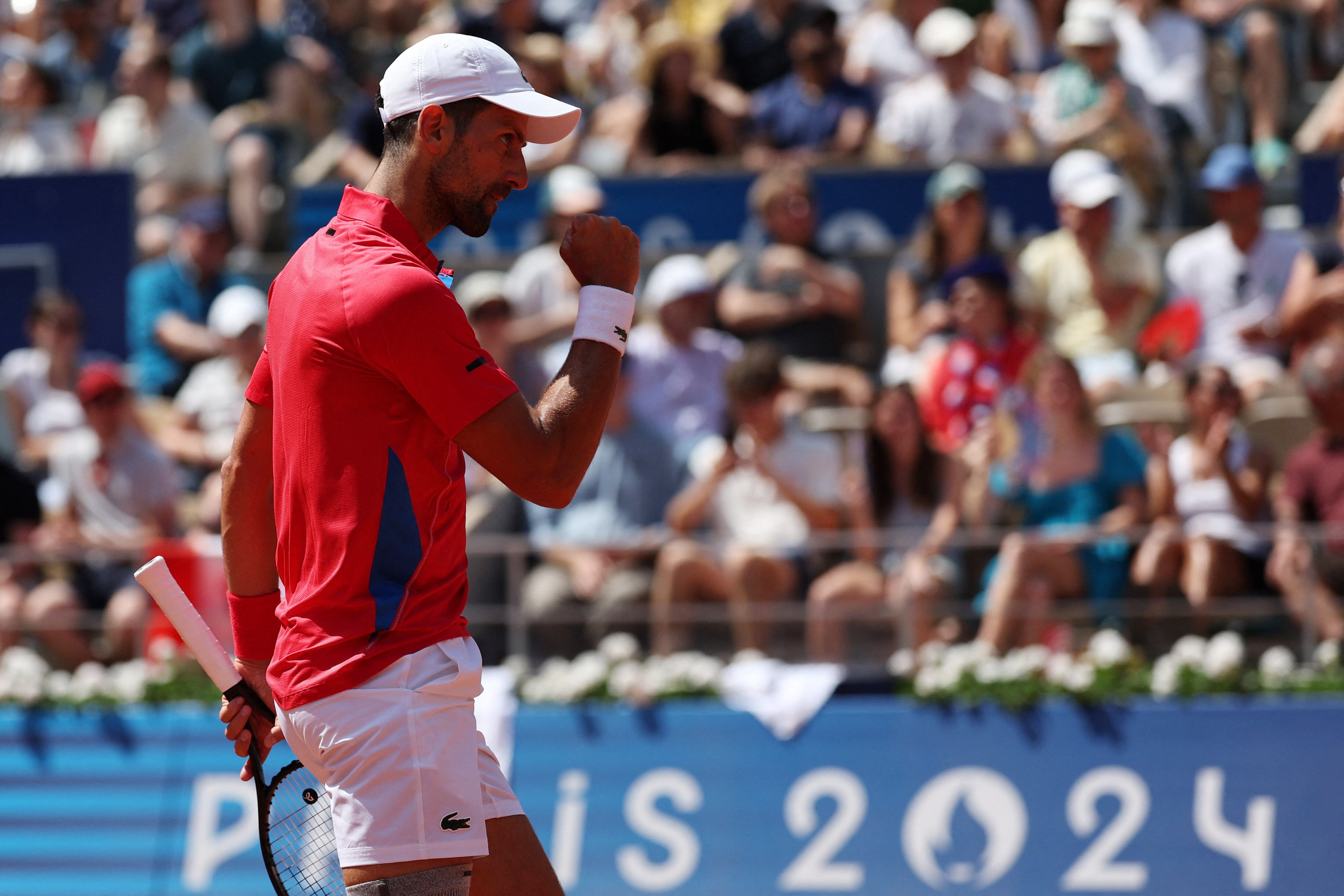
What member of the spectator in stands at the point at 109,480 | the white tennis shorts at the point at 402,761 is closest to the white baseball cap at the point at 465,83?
the white tennis shorts at the point at 402,761

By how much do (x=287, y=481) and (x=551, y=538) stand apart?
4.84 m

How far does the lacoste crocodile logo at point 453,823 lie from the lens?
3.07 metres

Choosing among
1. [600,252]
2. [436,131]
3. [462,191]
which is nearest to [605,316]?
[600,252]

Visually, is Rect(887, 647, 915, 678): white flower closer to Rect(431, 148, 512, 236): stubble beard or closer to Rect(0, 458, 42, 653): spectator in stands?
Rect(431, 148, 512, 236): stubble beard

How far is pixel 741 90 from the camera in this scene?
1086 cm

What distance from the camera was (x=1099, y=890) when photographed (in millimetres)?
6465

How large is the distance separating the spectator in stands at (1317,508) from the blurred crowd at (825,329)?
14 millimetres

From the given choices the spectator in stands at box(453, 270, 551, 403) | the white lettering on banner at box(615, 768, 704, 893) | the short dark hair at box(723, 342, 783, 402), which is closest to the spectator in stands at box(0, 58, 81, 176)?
the spectator in stands at box(453, 270, 551, 403)

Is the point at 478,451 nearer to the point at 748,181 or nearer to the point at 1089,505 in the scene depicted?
the point at 1089,505

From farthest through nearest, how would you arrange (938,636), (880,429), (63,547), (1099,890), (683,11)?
(683,11) < (63,547) < (880,429) < (938,636) < (1099,890)

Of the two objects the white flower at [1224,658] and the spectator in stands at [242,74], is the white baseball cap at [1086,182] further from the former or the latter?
the spectator in stands at [242,74]

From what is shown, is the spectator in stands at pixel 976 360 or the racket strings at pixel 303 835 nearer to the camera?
the racket strings at pixel 303 835

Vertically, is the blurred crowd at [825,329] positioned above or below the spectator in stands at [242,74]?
below

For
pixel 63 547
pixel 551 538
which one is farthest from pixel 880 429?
pixel 63 547
